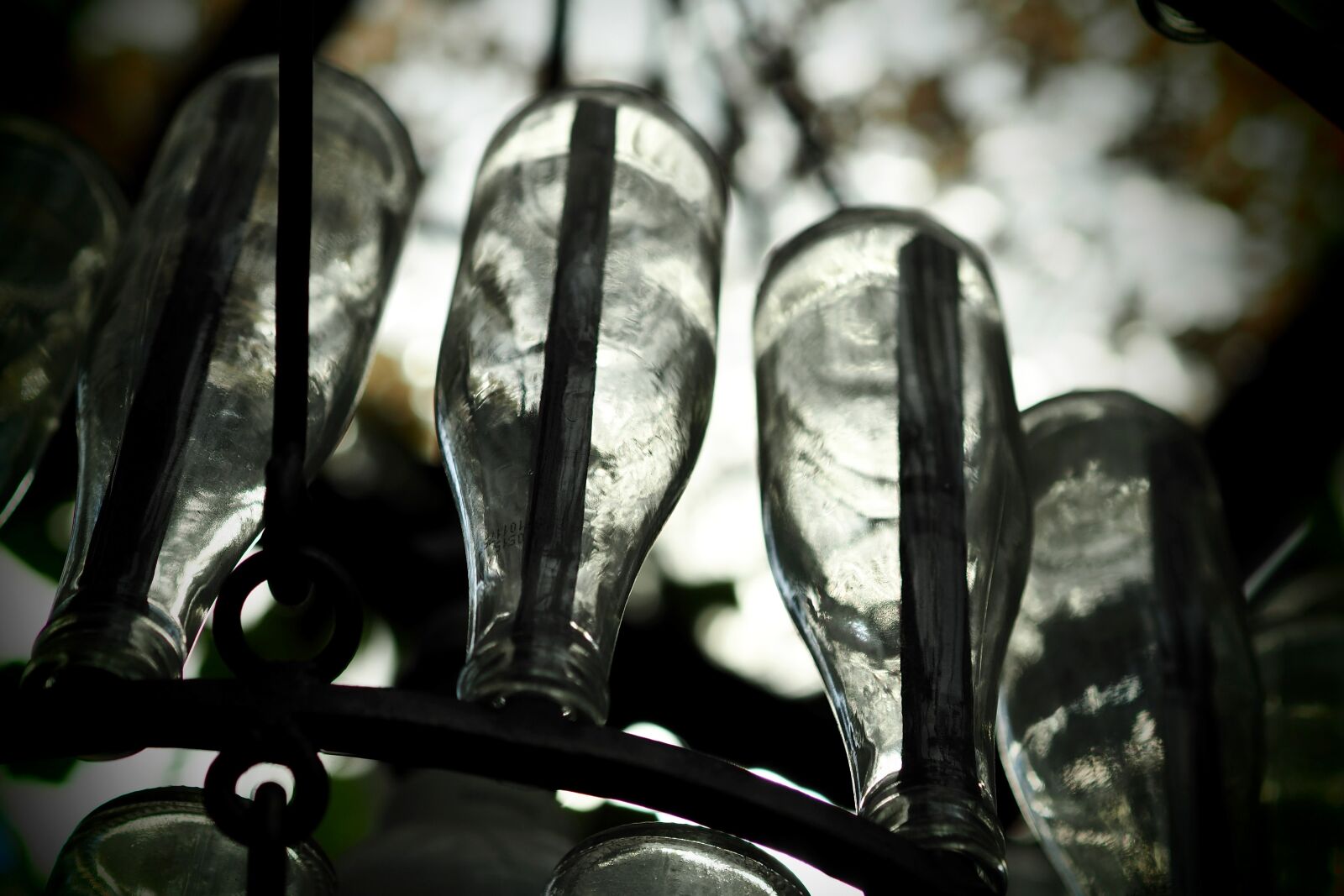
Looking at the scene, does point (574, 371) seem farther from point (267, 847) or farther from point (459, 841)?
point (459, 841)

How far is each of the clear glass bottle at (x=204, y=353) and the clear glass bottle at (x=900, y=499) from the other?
15 cm

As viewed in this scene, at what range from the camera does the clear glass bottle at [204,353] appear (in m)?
0.37

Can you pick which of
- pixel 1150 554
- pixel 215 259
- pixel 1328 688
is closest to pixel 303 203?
pixel 215 259

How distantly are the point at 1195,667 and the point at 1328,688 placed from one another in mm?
122

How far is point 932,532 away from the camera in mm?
427

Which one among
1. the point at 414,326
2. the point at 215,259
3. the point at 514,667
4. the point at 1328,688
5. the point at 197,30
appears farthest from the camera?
the point at 414,326

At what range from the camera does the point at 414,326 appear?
98 centimetres

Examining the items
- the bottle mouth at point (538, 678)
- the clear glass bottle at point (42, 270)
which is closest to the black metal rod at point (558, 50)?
the clear glass bottle at point (42, 270)

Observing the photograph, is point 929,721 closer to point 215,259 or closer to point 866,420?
point 866,420

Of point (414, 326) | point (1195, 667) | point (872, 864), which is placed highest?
point (414, 326)

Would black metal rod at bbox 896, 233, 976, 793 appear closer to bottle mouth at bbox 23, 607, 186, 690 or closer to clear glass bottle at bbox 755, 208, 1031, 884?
clear glass bottle at bbox 755, 208, 1031, 884

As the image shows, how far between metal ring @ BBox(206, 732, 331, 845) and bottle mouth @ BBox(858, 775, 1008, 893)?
0.15 meters

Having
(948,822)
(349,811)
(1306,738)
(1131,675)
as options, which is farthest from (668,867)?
(349,811)

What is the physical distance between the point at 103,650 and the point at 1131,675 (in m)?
0.34
